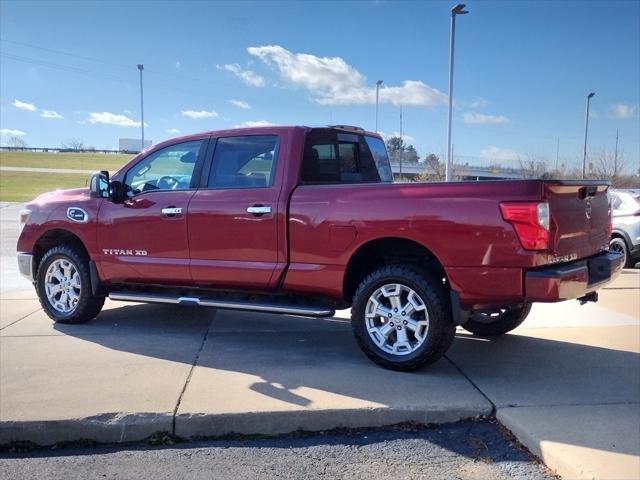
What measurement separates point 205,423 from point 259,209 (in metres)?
1.97

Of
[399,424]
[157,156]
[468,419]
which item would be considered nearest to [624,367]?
[468,419]

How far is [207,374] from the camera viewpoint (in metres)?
4.74

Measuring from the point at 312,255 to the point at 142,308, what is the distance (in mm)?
3186

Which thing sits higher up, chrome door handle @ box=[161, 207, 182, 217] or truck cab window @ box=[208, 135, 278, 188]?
truck cab window @ box=[208, 135, 278, 188]

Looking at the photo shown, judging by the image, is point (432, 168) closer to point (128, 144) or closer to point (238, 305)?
point (238, 305)

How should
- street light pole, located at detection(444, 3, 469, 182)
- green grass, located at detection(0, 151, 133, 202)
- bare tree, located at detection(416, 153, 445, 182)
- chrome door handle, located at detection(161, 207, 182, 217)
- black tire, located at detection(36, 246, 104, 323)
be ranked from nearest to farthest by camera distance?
chrome door handle, located at detection(161, 207, 182, 217) < black tire, located at detection(36, 246, 104, 323) < street light pole, located at detection(444, 3, 469, 182) < bare tree, located at detection(416, 153, 445, 182) < green grass, located at detection(0, 151, 133, 202)

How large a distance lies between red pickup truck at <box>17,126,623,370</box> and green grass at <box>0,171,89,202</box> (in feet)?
91.5

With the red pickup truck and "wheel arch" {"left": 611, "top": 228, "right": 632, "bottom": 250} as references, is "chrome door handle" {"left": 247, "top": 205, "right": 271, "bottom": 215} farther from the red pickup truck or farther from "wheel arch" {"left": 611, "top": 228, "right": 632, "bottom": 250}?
"wheel arch" {"left": 611, "top": 228, "right": 632, "bottom": 250}

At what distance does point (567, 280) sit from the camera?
4195 millimetres

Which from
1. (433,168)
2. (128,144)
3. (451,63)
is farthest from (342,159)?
(128,144)

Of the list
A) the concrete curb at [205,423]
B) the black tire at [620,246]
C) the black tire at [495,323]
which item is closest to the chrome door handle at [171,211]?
the concrete curb at [205,423]

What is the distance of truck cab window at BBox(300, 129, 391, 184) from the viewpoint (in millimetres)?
5441

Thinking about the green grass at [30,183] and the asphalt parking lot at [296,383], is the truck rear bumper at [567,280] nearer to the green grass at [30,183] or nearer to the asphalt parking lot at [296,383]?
the asphalt parking lot at [296,383]

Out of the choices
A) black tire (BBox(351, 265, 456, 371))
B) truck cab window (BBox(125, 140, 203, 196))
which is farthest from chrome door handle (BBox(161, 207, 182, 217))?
A: black tire (BBox(351, 265, 456, 371))
